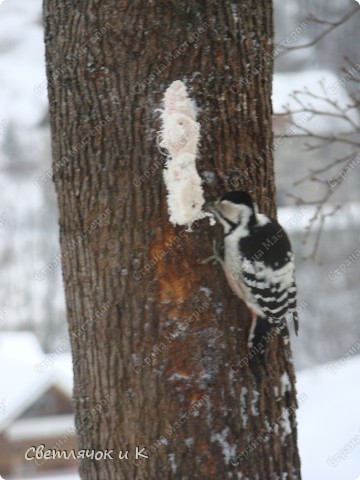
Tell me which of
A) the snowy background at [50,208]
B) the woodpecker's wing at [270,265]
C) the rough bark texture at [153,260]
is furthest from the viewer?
the snowy background at [50,208]

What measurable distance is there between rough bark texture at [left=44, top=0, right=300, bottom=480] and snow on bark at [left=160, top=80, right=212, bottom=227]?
3cm

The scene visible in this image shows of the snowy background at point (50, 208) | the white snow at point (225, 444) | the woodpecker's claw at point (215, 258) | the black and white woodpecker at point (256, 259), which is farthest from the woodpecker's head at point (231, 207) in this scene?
the snowy background at point (50, 208)

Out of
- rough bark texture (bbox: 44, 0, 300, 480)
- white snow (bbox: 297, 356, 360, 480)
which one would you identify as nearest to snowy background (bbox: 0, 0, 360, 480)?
white snow (bbox: 297, 356, 360, 480)

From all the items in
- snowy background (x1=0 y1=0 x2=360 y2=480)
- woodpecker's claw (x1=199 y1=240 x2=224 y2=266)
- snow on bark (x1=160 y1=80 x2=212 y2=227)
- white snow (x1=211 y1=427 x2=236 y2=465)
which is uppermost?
snowy background (x1=0 y1=0 x2=360 y2=480)

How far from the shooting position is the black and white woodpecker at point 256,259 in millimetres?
2373

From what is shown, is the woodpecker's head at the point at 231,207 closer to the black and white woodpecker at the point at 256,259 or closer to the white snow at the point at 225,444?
the black and white woodpecker at the point at 256,259

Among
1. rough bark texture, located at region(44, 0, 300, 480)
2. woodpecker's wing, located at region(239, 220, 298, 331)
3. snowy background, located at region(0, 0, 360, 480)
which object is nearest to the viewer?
rough bark texture, located at region(44, 0, 300, 480)

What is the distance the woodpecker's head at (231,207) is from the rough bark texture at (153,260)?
5 cm

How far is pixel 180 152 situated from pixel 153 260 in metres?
0.36

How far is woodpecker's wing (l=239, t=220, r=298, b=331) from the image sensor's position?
2455 mm

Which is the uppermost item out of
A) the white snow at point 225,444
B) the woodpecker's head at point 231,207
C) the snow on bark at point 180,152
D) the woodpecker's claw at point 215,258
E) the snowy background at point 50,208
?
Answer: the snowy background at point 50,208

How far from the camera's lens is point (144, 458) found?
2.30 metres

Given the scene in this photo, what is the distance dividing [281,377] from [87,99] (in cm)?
115

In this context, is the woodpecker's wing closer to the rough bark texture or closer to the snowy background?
the rough bark texture
